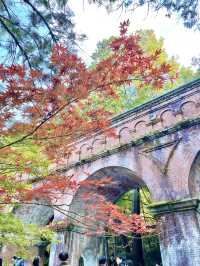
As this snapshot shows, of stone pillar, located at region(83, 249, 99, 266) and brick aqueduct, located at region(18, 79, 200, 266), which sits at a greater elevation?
brick aqueduct, located at region(18, 79, 200, 266)

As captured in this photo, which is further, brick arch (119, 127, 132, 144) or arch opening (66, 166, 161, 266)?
arch opening (66, 166, 161, 266)

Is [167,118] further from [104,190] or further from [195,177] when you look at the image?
[104,190]

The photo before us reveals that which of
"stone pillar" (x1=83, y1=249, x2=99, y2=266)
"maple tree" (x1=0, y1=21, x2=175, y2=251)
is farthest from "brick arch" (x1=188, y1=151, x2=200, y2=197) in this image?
"stone pillar" (x1=83, y1=249, x2=99, y2=266)

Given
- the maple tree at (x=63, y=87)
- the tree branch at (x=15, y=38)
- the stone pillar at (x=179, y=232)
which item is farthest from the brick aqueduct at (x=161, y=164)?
the tree branch at (x=15, y=38)

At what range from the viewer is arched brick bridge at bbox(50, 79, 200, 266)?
6.28 meters

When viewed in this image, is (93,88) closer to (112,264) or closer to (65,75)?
(65,75)

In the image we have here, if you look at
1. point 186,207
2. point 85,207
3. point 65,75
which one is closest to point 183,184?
point 186,207

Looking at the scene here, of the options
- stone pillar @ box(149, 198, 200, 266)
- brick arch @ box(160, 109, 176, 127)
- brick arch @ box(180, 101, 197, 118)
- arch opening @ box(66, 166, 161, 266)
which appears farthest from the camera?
arch opening @ box(66, 166, 161, 266)

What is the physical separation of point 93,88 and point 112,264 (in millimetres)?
8427

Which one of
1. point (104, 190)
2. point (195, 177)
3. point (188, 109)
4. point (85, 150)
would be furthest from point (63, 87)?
point (104, 190)

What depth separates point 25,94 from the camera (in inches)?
134

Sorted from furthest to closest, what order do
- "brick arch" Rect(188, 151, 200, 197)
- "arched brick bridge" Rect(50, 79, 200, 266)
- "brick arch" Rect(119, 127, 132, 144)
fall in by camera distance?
"brick arch" Rect(119, 127, 132, 144)
"brick arch" Rect(188, 151, 200, 197)
"arched brick bridge" Rect(50, 79, 200, 266)

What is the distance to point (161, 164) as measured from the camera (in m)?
7.31

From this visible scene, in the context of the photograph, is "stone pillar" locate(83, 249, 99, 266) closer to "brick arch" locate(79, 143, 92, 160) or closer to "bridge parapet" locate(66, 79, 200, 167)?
"bridge parapet" locate(66, 79, 200, 167)
